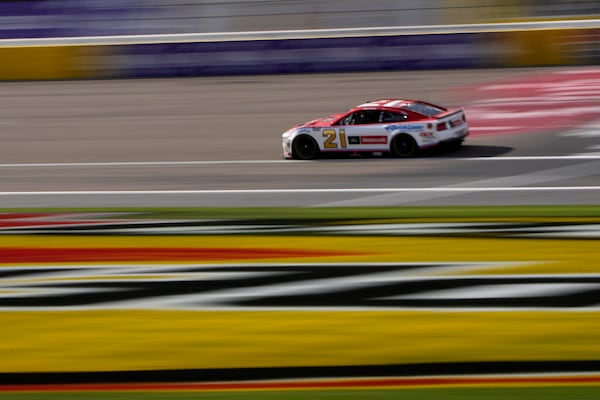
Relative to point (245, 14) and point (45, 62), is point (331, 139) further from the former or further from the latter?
point (45, 62)

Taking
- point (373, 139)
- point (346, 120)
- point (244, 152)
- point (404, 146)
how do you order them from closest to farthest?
point (404, 146) < point (373, 139) < point (346, 120) < point (244, 152)

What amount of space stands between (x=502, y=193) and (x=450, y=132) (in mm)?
2829

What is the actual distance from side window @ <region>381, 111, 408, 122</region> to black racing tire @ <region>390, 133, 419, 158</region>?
0.81ft

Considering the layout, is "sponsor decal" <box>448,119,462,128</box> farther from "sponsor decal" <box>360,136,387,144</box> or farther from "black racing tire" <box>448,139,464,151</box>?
"sponsor decal" <box>360,136,387,144</box>

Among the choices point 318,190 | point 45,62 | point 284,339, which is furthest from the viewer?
point 45,62

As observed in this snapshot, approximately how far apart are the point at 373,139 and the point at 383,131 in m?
0.23

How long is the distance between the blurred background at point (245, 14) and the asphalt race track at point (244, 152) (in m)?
3.02

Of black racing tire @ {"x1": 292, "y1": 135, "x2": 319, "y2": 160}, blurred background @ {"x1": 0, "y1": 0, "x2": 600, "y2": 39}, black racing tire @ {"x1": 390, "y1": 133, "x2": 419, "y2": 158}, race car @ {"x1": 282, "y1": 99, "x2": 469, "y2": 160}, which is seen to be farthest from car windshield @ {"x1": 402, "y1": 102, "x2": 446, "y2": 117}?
blurred background @ {"x1": 0, "y1": 0, "x2": 600, "y2": 39}

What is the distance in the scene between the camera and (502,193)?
1306 centimetres

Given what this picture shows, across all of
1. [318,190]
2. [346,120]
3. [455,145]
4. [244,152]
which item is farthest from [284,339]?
[244,152]

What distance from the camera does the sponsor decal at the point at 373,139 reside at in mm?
15977

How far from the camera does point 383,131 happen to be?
15.9 metres

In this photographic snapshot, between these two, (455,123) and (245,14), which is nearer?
(455,123)

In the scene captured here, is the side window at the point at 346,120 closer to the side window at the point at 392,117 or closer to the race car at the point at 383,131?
the race car at the point at 383,131
